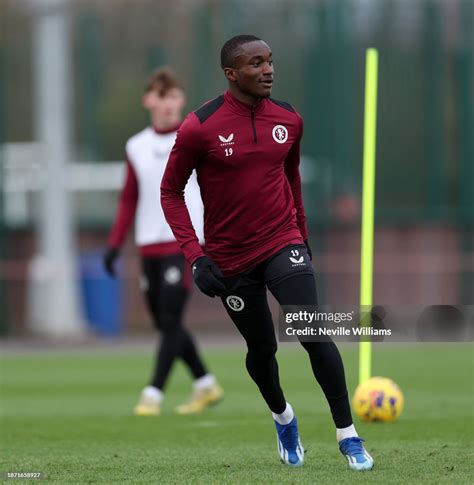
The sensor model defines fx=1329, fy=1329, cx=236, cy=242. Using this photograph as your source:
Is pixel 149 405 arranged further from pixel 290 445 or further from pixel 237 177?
pixel 237 177

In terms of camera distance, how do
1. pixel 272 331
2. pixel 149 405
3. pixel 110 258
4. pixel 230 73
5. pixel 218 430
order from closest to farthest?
pixel 230 73
pixel 272 331
pixel 218 430
pixel 149 405
pixel 110 258

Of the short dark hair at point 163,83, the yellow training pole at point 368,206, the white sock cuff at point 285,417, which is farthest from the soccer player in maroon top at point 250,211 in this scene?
the short dark hair at point 163,83

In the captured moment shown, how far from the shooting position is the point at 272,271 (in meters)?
6.55

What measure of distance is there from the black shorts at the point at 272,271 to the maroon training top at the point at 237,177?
38 mm

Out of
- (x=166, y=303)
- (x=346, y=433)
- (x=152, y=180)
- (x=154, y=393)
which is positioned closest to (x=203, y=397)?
(x=154, y=393)

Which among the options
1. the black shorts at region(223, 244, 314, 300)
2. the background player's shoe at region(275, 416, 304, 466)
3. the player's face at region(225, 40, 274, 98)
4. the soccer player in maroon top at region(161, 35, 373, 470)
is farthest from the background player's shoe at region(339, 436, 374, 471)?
the player's face at region(225, 40, 274, 98)

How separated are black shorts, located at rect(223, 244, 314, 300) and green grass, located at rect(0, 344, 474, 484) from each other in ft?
3.02

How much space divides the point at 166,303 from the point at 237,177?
3.68 m

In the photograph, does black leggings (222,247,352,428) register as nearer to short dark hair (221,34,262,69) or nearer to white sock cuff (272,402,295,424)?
white sock cuff (272,402,295,424)

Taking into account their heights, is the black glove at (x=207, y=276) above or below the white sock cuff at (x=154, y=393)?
above

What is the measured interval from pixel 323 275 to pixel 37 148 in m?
5.42

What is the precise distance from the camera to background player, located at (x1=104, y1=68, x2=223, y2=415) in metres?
10.1

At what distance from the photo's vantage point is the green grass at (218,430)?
6.61 m

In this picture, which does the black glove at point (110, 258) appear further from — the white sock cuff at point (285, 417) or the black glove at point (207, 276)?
the black glove at point (207, 276)
